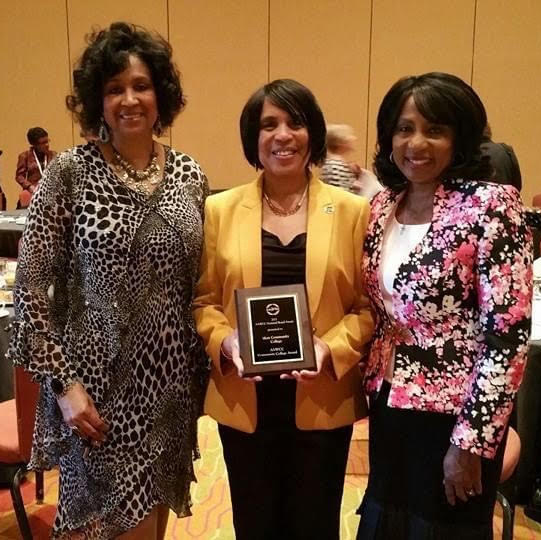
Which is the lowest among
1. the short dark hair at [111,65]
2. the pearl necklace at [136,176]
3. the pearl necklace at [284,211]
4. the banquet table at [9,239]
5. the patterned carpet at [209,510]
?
the patterned carpet at [209,510]

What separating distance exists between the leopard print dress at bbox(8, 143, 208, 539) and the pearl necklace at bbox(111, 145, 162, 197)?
0.03m

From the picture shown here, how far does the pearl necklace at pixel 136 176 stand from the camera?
6.13 feet

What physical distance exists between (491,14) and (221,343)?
790cm

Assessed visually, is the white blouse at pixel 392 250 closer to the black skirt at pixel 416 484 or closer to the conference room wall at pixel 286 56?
the black skirt at pixel 416 484

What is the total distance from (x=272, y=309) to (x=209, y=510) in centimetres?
167

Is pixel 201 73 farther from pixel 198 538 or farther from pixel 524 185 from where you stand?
pixel 198 538

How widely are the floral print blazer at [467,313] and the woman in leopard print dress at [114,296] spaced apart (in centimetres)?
64

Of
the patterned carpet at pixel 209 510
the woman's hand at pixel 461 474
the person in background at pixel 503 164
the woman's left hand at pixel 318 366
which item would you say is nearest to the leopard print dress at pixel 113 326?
the woman's left hand at pixel 318 366

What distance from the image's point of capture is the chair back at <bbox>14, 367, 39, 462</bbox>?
2.37 m

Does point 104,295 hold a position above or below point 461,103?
below

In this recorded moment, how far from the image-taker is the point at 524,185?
874 cm

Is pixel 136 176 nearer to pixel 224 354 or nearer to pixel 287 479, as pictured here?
pixel 224 354

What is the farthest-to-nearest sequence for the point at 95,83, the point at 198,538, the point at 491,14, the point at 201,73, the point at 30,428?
the point at 201,73, the point at 491,14, the point at 198,538, the point at 30,428, the point at 95,83

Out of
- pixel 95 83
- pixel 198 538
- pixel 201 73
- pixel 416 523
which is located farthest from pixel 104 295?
pixel 201 73
